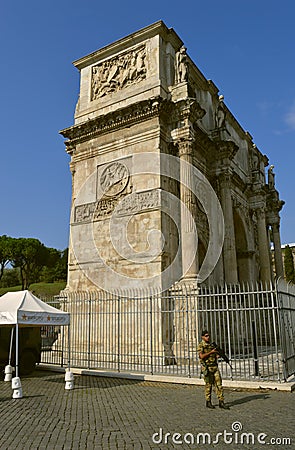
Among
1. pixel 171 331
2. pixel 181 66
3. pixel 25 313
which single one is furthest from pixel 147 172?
pixel 25 313

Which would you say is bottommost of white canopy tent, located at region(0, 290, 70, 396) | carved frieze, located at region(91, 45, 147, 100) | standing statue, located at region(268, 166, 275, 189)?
white canopy tent, located at region(0, 290, 70, 396)

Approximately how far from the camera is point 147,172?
1526 cm

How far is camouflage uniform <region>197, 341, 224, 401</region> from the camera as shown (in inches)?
290

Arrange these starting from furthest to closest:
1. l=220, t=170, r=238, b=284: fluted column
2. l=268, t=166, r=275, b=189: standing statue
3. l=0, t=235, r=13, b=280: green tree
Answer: l=0, t=235, r=13, b=280: green tree → l=268, t=166, r=275, b=189: standing statue → l=220, t=170, r=238, b=284: fluted column

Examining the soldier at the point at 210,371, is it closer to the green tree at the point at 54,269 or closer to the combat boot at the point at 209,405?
the combat boot at the point at 209,405

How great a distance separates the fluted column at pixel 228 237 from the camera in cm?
1762

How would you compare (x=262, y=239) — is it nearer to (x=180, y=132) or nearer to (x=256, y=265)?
(x=256, y=265)

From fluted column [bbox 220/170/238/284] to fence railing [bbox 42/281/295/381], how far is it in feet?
12.5

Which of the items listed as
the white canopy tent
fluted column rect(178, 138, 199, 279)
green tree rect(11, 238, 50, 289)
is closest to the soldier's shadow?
the white canopy tent

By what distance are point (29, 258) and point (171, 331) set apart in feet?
129

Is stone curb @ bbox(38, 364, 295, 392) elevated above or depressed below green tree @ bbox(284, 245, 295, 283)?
below

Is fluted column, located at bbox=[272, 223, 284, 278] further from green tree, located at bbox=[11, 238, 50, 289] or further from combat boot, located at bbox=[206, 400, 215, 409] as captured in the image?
green tree, located at bbox=[11, 238, 50, 289]

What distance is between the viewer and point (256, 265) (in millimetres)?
24172

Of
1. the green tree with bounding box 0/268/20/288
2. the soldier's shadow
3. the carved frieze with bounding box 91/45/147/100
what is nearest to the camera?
the soldier's shadow
